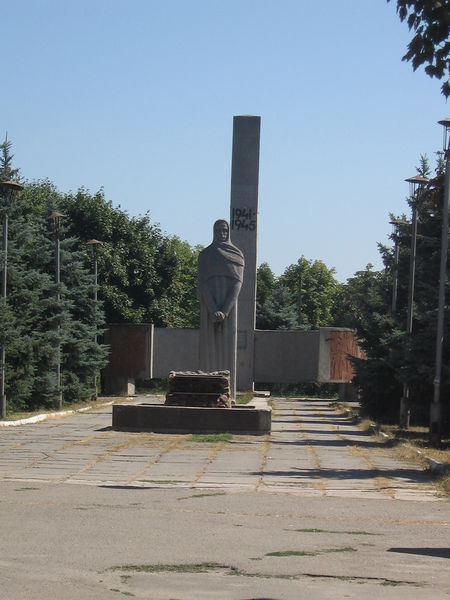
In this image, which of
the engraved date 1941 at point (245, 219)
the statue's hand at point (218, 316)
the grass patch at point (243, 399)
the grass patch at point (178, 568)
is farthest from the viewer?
the engraved date 1941 at point (245, 219)

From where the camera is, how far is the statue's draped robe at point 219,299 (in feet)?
98.4

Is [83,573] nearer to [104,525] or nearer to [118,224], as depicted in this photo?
[104,525]

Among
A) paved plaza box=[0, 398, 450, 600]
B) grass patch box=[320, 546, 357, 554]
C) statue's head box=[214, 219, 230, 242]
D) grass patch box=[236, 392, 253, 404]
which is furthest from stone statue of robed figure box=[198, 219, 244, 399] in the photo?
grass patch box=[320, 546, 357, 554]

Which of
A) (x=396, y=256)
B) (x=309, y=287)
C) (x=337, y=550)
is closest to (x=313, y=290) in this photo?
(x=309, y=287)

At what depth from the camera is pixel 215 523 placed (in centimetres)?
1109

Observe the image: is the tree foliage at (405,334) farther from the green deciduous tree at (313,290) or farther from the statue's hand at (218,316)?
the green deciduous tree at (313,290)

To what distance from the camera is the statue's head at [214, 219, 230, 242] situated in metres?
30.3

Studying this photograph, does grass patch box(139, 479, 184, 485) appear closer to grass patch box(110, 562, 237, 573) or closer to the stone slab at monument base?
grass patch box(110, 562, 237, 573)

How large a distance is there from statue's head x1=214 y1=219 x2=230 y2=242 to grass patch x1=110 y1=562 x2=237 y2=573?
22.0m

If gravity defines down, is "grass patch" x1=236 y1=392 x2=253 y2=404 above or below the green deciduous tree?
below

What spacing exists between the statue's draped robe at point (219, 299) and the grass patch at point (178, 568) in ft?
70.7

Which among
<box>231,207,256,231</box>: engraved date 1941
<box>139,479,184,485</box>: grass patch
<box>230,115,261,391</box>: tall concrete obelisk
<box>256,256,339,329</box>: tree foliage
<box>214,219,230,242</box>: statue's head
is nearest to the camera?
<box>139,479,184,485</box>: grass patch

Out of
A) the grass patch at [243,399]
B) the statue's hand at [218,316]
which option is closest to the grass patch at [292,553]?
the statue's hand at [218,316]

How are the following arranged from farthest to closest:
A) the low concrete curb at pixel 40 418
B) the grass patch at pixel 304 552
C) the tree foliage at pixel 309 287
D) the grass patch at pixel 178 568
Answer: the tree foliage at pixel 309 287 → the low concrete curb at pixel 40 418 → the grass patch at pixel 304 552 → the grass patch at pixel 178 568
